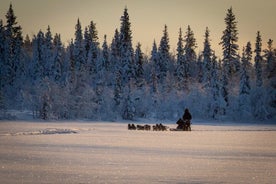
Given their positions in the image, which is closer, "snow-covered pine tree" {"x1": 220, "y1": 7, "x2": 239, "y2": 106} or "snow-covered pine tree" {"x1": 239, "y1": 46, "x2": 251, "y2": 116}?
"snow-covered pine tree" {"x1": 239, "y1": 46, "x2": 251, "y2": 116}

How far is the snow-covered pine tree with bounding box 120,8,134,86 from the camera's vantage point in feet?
257

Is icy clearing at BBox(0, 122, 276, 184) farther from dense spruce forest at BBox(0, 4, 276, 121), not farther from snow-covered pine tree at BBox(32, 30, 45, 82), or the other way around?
snow-covered pine tree at BBox(32, 30, 45, 82)

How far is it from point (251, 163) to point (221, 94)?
1815 inches

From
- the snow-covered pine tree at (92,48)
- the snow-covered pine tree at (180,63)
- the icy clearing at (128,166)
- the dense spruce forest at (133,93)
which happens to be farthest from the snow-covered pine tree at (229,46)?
the icy clearing at (128,166)

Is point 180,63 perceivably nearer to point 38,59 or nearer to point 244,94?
point 38,59

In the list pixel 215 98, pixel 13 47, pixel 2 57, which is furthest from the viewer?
pixel 13 47

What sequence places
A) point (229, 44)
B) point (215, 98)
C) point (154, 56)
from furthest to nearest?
point (154, 56) < point (229, 44) < point (215, 98)

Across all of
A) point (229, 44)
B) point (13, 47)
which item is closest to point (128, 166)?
point (229, 44)

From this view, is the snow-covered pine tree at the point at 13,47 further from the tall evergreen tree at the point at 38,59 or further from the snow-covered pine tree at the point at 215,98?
the snow-covered pine tree at the point at 215,98

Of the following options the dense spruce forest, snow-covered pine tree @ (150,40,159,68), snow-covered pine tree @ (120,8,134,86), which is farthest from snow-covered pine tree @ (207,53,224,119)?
snow-covered pine tree @ (150,40,159,68)

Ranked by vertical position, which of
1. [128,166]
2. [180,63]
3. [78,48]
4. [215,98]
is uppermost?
[78,48]

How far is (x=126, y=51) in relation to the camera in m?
79.4

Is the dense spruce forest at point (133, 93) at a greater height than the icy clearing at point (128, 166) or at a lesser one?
greater

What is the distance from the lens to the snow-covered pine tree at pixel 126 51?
257 ft
